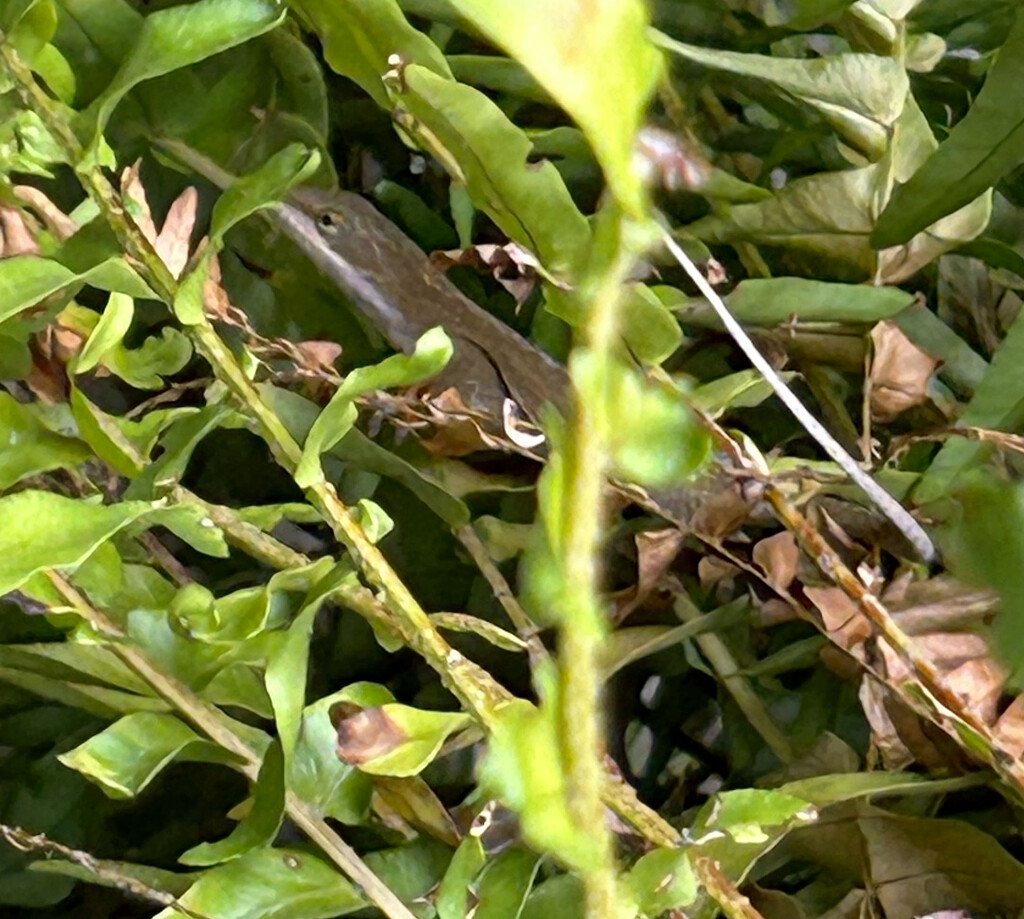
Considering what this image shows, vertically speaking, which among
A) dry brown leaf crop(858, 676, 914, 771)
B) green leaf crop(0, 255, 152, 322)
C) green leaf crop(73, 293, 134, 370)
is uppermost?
green leaf crop(0, 255, 152, 322)

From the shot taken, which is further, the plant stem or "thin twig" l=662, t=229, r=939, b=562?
"thin twig" l=662, t=229, r=939, b=562

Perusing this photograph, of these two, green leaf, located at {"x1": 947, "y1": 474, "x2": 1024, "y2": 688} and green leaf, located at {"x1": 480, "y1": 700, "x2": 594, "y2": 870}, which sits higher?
green leaf, located at {"x1": 480, "y1": 700, "x2": 594, "y2": 870}

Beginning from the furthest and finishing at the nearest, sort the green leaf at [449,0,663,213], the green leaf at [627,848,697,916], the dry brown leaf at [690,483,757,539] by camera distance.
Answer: the dry brown leaf at [690,483,757,539] → the green leaf at [627,848,697,916] → the green leaf at [449,0,663,213]

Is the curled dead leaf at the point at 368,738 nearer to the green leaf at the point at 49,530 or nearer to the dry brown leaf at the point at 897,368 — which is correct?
the green leaf at the point at 49,530

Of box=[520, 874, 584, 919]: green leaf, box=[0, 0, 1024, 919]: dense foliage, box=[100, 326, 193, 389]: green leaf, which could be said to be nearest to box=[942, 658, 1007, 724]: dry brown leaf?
box=[0, 0, 1024, 919]: dense foliage

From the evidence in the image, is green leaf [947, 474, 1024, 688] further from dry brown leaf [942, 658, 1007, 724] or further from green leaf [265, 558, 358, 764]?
green leaf [265, 558, 358, 764]

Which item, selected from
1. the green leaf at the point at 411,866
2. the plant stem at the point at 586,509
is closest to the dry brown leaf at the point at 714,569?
the green leaf at the point at 411,866

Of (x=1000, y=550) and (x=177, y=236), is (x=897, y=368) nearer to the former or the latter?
(x=1000, y=550)
